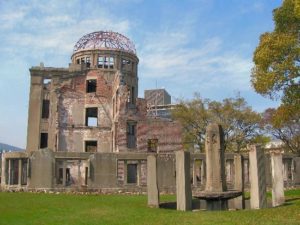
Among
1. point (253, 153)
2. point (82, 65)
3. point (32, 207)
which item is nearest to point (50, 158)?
point (32, 207)

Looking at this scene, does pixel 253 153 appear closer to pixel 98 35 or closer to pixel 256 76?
pixel 256 76

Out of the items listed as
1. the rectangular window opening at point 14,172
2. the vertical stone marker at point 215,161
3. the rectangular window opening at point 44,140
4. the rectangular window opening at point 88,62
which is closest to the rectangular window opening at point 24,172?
the rectangular window opening at point 14,172

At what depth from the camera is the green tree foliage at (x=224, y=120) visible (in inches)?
1566

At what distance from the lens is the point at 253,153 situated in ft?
50.1

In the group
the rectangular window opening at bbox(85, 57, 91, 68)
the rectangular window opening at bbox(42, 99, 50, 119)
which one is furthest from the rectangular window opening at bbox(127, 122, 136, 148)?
the rectangular window opening at bbox(85, 57, 91, 68)

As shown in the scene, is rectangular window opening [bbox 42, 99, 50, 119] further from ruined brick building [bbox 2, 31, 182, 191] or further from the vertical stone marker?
the vertical stone marker

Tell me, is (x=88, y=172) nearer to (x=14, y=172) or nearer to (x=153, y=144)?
(x=14, y=172)

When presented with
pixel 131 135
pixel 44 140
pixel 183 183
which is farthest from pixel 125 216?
pixel 44 140

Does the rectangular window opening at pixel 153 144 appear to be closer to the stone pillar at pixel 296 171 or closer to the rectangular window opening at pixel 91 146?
the rectangular window opening at pixel 91 146

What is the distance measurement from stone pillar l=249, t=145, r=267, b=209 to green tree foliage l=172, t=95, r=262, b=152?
24293mm

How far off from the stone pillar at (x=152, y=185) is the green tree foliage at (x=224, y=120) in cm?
2381

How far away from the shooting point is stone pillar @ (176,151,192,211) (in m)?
14.8

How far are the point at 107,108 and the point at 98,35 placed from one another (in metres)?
8.40

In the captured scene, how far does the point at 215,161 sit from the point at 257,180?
167 cm
